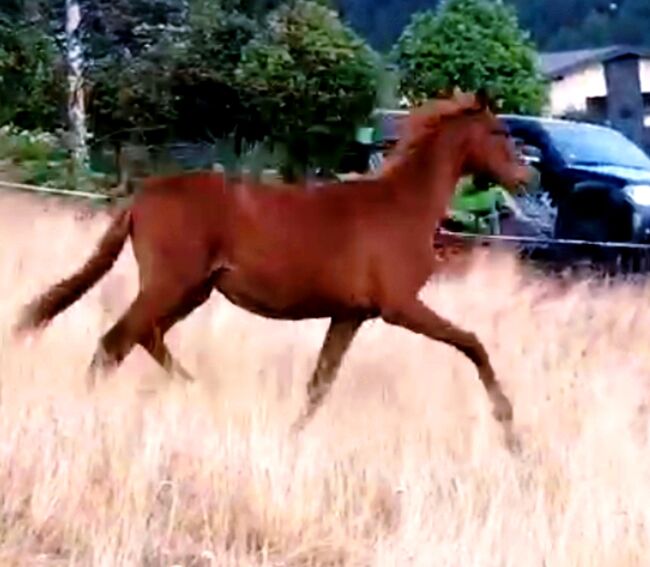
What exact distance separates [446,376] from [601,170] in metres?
7.11

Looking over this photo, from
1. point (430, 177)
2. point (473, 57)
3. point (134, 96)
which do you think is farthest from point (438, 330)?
point (473, 57)

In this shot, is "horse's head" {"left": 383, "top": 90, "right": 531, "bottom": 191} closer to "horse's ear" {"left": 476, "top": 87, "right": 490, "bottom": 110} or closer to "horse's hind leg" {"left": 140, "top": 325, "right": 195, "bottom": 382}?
"horse's ear" {"left": 476, "top": 87, "right": 490, "bottom": 110}

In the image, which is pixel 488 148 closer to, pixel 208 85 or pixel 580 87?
pixel 208 85

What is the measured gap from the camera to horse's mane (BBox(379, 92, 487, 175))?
8.50 meters

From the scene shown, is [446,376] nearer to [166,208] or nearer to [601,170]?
[166,208]

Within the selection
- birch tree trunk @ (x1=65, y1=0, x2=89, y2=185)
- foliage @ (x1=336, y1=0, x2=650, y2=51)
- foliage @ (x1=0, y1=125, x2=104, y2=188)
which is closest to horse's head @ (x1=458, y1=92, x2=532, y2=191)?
foliage @ (x1=0, y1=125, x2=104, y2=188)

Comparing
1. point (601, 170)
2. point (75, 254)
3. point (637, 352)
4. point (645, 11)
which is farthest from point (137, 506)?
point (645, 11)

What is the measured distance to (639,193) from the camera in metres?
15.0

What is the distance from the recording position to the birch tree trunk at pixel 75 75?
2525cm

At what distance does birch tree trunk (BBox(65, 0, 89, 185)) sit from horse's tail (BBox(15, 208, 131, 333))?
52.8ft

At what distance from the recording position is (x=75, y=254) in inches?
500

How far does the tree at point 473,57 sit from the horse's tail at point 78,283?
81.2ft

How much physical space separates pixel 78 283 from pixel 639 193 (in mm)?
7580

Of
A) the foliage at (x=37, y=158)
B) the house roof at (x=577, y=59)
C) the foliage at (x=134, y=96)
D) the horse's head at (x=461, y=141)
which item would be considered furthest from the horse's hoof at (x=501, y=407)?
the house roof at (x=577, y=59)
